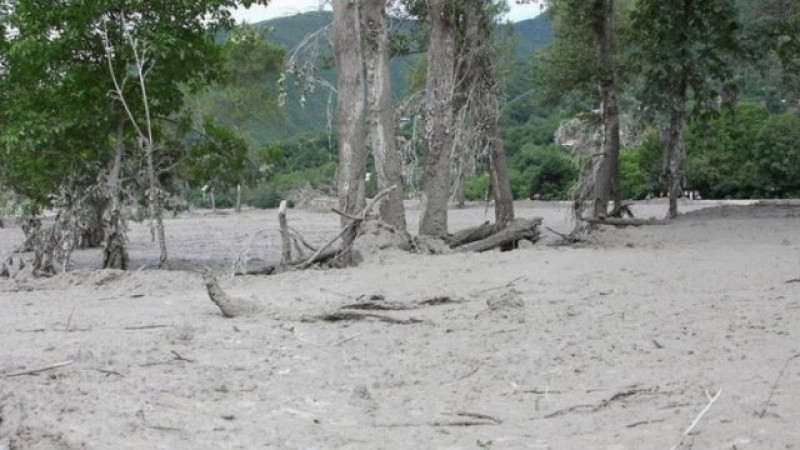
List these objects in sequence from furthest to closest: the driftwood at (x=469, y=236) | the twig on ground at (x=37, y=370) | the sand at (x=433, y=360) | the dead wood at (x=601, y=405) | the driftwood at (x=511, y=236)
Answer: the driftwood at (x=469, y=236)
the driftwood at (x=511, y=236)
the dead wood at (x=601, y=405)
the twig on ground at (x=37, y=370)
the sand at (x=433, y=360)

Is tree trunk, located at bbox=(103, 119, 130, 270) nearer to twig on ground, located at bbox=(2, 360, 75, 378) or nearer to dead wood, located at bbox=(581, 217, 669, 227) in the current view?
dead wood, located at bbox=(581, 217, 669, 227)

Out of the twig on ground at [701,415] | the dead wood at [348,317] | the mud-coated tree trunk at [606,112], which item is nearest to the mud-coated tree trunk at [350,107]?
the dead wood at [348,317]

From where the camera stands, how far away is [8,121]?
15.5m

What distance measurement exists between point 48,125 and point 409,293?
24.1 ft

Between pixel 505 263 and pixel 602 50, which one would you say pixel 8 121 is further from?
pixel 602 50

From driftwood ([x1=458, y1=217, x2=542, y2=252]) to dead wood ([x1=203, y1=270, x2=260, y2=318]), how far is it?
6.24 metres

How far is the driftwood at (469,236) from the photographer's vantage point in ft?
51.9

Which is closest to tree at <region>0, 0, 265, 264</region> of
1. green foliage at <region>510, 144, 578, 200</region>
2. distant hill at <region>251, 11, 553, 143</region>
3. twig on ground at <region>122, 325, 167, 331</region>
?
distant hill at <region>251, 11, 553, 143</region>

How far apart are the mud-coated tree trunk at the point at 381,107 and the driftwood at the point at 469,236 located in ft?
2.96

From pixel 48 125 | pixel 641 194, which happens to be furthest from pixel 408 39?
pixel 641 194

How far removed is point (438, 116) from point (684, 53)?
476cm

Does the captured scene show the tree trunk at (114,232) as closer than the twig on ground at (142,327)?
No

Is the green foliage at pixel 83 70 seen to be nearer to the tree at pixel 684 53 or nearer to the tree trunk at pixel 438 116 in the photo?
the tree trunk at pixel 438 116

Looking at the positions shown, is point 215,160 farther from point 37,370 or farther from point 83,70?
point 37,370
